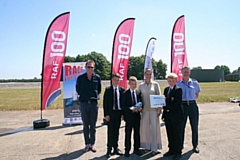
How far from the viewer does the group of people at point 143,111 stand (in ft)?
13.9

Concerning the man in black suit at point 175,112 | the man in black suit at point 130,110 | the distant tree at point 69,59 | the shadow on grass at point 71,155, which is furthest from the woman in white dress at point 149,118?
the distant tree at point 69,59

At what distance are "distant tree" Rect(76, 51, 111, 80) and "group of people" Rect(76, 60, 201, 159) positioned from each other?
237ft

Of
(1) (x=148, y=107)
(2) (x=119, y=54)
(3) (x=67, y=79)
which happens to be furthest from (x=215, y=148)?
(3) (x=67, y=79)

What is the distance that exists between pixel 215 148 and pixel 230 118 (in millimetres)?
3940

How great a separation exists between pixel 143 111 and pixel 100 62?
2957 inches

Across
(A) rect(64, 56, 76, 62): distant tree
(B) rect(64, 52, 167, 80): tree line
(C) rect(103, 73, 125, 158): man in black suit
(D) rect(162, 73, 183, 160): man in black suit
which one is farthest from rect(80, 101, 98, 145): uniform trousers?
(A) rect(64, 56, 76, 62): distant tree

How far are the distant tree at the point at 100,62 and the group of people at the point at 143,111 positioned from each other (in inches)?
2840

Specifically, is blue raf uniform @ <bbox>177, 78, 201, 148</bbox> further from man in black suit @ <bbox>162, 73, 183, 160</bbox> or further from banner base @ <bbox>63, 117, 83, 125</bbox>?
banner base @ <bbox>63, 117, 83, 125</bbox>

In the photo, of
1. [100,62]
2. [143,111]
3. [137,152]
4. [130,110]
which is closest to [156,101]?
[143,111]

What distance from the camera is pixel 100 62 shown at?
259 feet

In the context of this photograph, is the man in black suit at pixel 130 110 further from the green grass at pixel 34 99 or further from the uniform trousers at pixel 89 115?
the green grass at pixel 34 99

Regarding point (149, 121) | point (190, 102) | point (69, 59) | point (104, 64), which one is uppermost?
point (69, 59)

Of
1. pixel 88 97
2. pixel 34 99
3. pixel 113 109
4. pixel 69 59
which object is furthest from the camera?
pixel 69 59

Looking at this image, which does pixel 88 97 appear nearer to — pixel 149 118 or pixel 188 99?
pixel 149 118
